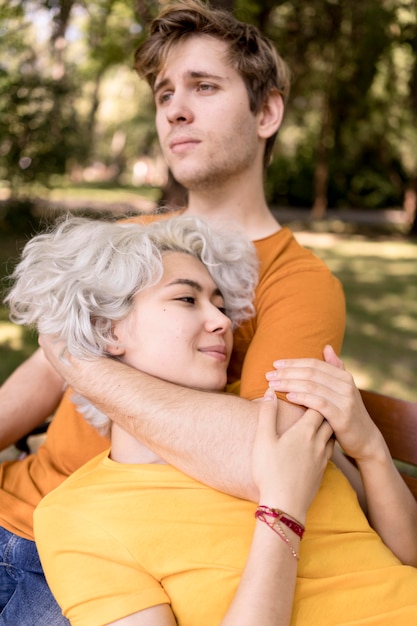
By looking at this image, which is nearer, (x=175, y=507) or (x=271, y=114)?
(x=175, y=507)

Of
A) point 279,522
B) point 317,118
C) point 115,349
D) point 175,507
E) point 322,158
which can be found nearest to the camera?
point 279,522

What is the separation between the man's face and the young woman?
573mm

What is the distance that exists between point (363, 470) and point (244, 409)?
42 cm

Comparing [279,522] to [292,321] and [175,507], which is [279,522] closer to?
[175,507]

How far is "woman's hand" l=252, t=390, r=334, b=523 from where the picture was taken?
165 centimetres

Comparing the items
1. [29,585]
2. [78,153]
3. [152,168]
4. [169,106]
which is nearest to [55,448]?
[29,585]

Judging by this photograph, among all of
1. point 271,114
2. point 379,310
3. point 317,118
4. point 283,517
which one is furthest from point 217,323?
point 317,118

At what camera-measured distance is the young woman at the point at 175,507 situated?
1.61 meters

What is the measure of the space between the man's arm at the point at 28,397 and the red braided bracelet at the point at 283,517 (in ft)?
4.26

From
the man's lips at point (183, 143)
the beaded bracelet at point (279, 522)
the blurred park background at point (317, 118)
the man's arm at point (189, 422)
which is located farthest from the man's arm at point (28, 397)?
the blurred park background at point (317, 118)

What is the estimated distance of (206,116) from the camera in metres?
2.71

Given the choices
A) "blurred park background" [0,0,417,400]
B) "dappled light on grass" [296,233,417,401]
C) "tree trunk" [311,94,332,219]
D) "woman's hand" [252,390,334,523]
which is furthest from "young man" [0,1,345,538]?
"tree trunk" [311,94,332,219]

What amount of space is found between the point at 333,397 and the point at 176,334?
1.58 feet

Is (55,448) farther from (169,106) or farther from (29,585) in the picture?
(169,106)
